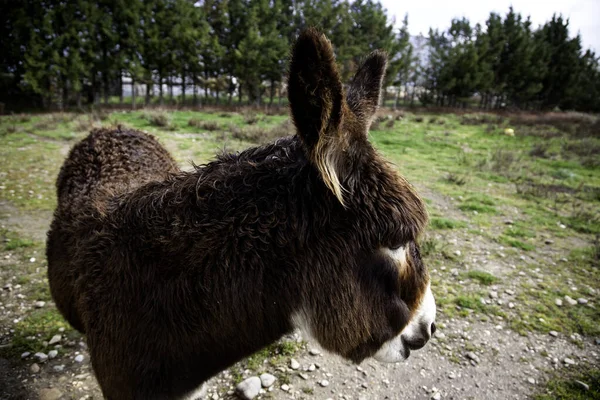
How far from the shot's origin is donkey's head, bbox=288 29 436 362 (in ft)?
4.26

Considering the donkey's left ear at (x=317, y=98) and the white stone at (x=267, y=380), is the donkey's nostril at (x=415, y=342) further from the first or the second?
the white stone at (x=267, y=380)

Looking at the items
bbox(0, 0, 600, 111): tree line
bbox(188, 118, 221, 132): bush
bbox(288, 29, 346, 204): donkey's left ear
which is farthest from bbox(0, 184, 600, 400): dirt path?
bbox(0, 0, 600, 111): tree line

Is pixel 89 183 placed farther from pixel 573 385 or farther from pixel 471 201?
pixel 471 201

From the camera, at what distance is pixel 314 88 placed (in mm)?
A: 1146

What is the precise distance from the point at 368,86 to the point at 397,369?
281cm

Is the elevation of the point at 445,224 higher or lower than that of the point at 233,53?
lower

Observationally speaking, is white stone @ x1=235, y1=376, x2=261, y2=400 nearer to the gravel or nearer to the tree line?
the gravel

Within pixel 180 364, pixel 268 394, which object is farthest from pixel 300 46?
pixel 268 394

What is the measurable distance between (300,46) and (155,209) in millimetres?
1037

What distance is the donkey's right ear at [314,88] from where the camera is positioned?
1.12 m

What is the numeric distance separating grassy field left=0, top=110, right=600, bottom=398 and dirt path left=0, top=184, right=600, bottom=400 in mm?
168

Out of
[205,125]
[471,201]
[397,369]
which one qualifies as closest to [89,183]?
[397,369]

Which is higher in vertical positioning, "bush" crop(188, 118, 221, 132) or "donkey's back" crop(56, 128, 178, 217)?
"bush" crop(188, 118, 221, 132)

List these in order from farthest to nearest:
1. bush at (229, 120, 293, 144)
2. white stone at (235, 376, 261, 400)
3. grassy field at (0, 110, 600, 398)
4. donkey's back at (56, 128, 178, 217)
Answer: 1. bush at (229, 120, 293, 144)
2. grassy field at (0, 110, 600, 398)
3. white stone at (235, 376, 261, 400)
4. donkey's back at (56, 128, 178, 217)
